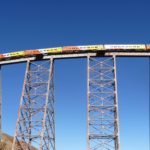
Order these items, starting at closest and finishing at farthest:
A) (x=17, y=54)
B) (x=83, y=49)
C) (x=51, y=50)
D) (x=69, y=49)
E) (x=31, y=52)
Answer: (x=83, y=49)
(x=69, y=49)
(x=51, y=50)
(x=31, y=52)
(x=17, y=54)

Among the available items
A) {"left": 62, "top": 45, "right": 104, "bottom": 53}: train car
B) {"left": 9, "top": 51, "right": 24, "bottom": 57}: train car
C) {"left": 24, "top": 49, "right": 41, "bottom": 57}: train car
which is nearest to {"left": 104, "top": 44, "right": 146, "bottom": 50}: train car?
{"left": 62, "top": 45, "right": 104, "bottom": 53}: train car

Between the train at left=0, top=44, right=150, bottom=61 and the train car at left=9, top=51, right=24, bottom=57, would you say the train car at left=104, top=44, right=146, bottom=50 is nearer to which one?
the train at left=0, top=44, right=150, bottom=61

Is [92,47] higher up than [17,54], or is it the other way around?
[17,54]

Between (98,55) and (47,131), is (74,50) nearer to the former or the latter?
(98,55)

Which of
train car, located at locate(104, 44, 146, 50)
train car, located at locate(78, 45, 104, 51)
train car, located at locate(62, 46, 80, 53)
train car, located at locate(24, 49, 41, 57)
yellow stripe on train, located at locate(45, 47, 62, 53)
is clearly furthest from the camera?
train car, located at locate(24, 49, 41, 57)

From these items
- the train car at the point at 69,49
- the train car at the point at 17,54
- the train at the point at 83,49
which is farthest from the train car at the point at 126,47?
the train car at the point at 17,54

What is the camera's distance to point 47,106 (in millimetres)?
30953

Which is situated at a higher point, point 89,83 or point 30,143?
point 89,83

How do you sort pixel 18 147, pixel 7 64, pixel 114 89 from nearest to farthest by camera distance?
pixel 114 89
pixel 18 147
pixel 7 64

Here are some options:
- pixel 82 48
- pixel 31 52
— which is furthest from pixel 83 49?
pixel 31 52

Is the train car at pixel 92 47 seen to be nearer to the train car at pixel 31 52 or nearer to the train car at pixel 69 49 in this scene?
the train car at pixel 69 49


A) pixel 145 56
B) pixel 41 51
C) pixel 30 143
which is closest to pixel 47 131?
pixel 30 143

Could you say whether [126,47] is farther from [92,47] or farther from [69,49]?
[69,49]

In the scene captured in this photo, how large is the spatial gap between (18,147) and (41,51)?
30.6 ft
